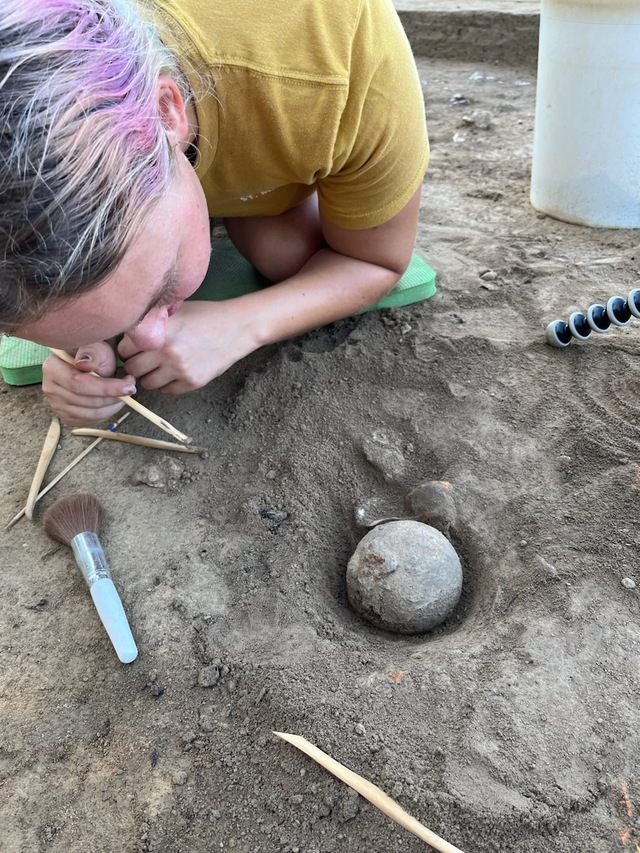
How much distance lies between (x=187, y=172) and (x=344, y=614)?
35.0 inches

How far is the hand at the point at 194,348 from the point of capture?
5.36ft

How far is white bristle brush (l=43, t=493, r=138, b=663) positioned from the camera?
1.38m

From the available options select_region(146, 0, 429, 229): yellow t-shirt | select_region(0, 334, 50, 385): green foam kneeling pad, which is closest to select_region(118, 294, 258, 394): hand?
select_region(146, 0, 429, 229): yellow t-shirt

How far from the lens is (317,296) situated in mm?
1871

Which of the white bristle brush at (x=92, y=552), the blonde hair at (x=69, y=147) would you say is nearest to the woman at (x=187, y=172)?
the blonde hair at (x=69, y=147)

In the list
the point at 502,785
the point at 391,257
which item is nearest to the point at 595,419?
the point at 391,257

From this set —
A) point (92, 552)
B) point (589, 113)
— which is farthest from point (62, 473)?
point (589, 113)

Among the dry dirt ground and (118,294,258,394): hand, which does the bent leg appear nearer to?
the dry dirt ground

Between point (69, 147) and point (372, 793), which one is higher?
point (69, 147)

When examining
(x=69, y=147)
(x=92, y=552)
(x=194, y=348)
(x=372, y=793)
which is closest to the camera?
(x=69, y=147)

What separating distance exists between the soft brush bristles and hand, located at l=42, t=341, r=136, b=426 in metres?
0.20

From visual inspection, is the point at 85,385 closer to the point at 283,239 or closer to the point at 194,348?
the point at 194,348

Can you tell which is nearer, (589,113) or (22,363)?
(22,363)

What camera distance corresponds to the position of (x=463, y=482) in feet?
5.36
